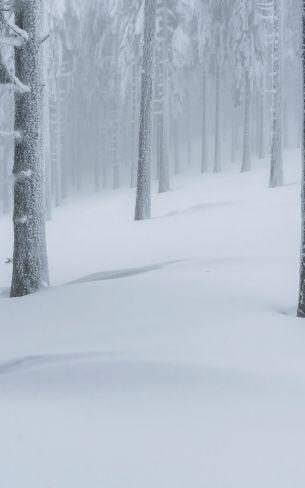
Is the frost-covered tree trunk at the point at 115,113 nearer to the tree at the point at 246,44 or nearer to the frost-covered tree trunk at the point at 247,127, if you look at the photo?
the tree at the point at 246,44

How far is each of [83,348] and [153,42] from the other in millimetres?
11767

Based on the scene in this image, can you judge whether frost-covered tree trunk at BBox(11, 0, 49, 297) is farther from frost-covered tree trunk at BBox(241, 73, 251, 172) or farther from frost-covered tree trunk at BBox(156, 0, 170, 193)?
frost-covered tree trunk at BBox(241, 73, 251, 172)

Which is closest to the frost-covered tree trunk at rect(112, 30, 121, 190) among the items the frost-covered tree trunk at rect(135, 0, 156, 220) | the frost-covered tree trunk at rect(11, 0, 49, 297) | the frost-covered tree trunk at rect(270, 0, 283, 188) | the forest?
the frost-covered tree trunk at rect(270, 0, 283, 188)

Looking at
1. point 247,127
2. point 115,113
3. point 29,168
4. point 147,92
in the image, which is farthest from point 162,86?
point 29,168

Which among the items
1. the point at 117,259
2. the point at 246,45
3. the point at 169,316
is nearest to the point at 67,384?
the point at 169,316

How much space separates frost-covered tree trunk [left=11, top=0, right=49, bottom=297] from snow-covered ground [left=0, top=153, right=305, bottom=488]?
67cm

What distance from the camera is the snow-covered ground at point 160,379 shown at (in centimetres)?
308

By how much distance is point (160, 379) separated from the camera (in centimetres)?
412

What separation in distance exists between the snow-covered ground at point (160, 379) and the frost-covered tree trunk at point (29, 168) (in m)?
0.67

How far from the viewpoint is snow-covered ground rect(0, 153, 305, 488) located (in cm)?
308

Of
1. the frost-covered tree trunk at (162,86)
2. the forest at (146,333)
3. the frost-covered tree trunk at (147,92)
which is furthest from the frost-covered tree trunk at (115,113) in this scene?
the forest at (146,333)

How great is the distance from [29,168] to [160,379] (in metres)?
4.61

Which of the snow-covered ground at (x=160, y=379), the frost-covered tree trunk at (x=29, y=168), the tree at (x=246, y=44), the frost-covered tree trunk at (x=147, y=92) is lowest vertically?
the snow-covered ground at (x=160, y=379)

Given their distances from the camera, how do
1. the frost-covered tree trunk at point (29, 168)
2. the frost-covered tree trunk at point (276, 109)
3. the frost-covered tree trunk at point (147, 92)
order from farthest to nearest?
the frost-covered tree trunk at point (276, 109) → the frost-covered tree trunk at point (147, 92) → the frost-covered tree trunk at point (29, 168)
